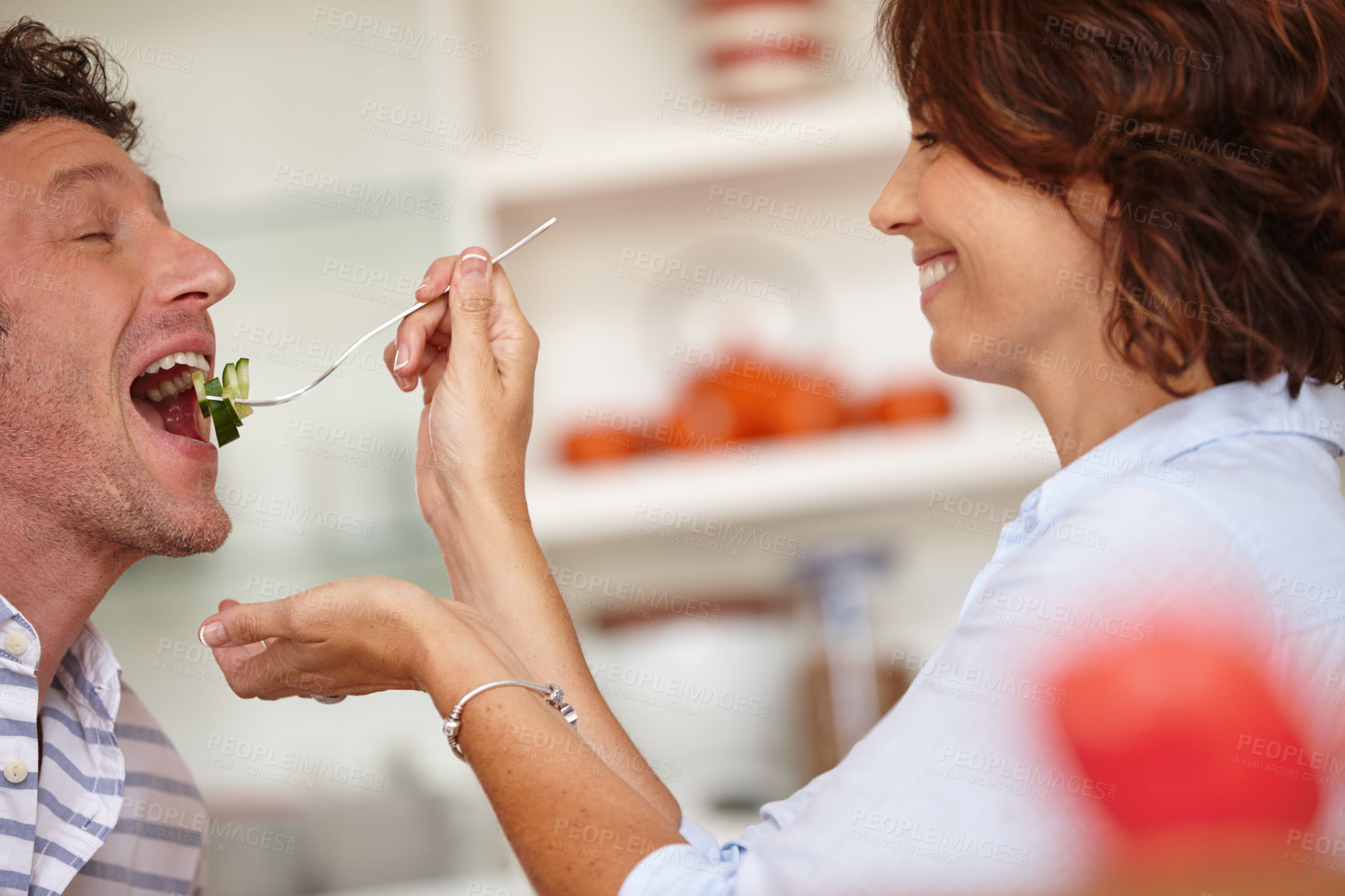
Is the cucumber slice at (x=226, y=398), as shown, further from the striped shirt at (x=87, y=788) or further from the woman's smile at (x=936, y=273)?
the woman's smile at (x=936, y=273)

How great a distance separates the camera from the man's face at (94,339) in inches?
41.8

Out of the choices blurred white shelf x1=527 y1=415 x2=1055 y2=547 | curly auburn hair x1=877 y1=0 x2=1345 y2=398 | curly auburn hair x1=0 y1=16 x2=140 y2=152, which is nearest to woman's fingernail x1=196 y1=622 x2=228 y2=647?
curly auburn hair x1=0 y1=16 x2=140 y2=152

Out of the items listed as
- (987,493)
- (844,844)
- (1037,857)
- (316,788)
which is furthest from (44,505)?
(987,493)

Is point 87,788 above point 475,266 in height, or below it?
below

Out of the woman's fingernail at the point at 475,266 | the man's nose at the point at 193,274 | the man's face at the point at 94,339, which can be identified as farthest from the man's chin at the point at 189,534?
the woman's fingernail at the point at 475,266

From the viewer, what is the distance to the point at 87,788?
107 cm

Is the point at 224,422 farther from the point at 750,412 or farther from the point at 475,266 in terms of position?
the point at 750,412

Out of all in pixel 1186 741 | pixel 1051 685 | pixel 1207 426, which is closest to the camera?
pixel 1186 741

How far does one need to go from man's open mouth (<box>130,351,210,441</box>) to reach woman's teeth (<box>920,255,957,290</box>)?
749mm

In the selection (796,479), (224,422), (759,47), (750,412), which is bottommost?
(796,479)

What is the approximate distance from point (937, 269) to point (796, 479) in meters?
0.83

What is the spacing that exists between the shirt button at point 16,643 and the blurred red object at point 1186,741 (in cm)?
85

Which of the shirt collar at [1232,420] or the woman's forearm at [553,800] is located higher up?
the shirt collar at [1232,420]

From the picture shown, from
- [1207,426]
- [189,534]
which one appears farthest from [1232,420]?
[189,534]
